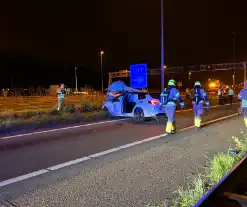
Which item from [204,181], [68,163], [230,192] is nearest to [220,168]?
[204,181]

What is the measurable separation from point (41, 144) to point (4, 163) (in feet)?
6.87

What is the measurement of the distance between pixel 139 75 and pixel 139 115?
17.7 ft

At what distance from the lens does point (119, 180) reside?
217 inches

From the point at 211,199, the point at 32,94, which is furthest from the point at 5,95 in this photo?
the point at 211,199

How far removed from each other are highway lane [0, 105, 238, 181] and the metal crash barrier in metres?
3.69

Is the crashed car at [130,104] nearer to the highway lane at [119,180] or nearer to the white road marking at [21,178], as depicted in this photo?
the highway lane at [119,180]

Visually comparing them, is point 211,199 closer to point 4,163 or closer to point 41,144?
point 4,163

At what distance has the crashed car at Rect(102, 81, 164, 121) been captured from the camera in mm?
13695

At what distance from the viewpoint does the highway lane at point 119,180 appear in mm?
4641

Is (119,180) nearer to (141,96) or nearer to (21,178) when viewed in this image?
(21,178)

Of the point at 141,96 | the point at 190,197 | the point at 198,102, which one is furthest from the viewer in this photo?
the point at 141,96

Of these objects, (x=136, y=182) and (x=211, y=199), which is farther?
(x=136, y=182)

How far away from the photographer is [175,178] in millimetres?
5633

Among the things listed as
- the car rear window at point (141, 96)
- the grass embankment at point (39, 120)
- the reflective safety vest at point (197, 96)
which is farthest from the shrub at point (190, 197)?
the car rear window at point (141, 96)
